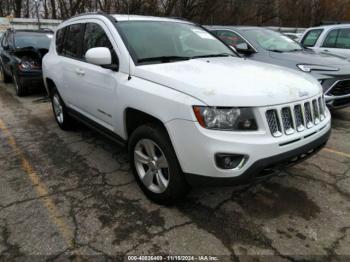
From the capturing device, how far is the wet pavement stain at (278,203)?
2949 millimetres

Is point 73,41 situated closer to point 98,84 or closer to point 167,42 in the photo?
point 98,84

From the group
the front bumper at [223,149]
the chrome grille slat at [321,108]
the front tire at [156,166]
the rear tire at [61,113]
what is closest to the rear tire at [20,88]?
the rear tire at [61,113]

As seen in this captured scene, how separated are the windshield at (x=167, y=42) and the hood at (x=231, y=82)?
24cm

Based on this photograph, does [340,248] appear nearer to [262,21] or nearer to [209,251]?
[209,251]

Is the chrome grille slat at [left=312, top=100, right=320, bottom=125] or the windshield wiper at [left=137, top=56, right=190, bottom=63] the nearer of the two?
the chrome grille slat at [left=312, top=100, right=320, bottom=125]

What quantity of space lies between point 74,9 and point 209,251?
1942 centimetres

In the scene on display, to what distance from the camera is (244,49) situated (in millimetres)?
5988

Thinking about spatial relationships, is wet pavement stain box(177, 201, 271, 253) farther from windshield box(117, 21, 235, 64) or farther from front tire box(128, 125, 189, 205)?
windshield box(117, 21, 235, 64)

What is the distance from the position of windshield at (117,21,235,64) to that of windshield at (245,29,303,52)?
2.56 meters

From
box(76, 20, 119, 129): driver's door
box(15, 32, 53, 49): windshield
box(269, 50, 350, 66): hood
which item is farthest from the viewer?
box(15, 32, 53, 49): windshield

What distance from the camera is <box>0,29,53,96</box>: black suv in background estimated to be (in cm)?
785

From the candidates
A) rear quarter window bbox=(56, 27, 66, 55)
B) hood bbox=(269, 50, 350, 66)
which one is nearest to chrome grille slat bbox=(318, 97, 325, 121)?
hood bbox=(269, 50, 350, 66)

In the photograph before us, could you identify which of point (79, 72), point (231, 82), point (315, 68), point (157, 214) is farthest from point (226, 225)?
point (315, 68)

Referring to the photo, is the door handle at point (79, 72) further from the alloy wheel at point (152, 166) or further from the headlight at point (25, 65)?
the headlight at point (25, 65)
